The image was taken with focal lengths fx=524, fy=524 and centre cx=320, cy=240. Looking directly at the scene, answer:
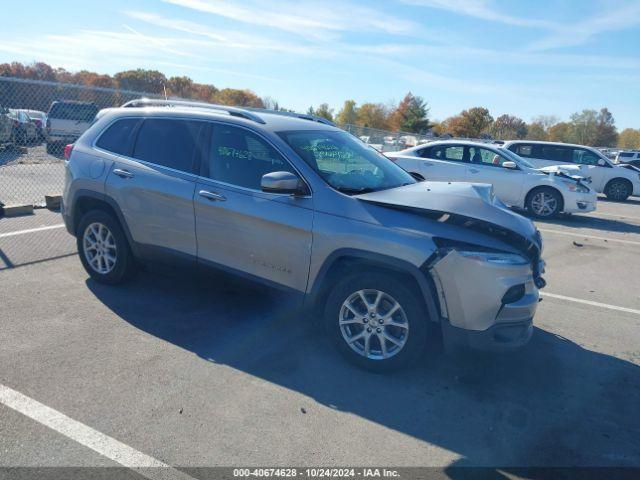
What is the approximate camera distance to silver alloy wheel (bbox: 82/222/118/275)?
17.6 ft

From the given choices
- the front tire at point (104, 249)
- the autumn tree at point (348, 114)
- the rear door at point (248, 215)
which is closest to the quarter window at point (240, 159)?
the rear door at point (248, 215)

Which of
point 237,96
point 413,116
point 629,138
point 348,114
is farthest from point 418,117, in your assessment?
point 629,138

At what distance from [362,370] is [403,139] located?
2009cm

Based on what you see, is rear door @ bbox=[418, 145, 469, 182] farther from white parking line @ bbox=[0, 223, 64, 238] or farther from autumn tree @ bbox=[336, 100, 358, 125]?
autumn tree @ bbox=[336, 100, 358, 125]

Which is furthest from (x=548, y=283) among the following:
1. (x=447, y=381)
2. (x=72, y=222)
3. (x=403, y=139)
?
(x=403, y=139)

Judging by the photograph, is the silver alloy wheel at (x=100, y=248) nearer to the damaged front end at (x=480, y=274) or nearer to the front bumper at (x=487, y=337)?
the damaged front end at (x=480, y=274)

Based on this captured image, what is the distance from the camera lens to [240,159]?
4.57 meters

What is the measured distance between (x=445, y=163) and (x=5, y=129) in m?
10.8

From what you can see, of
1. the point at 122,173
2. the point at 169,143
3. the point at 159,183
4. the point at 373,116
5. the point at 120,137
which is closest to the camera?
the point at 159,183

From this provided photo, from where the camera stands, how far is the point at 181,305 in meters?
5.19

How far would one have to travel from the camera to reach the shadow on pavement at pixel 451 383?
3.31m

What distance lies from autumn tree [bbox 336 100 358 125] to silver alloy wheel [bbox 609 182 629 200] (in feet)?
328

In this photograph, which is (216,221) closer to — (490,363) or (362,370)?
(362,370)

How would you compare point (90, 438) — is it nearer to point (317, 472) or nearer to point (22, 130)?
point (317, 472)
